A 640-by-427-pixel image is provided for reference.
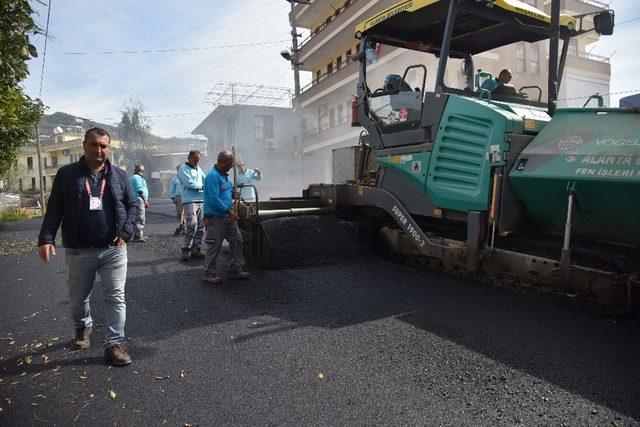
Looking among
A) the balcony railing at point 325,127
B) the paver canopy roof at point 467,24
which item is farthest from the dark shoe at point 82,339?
the balcony railing at point 325,127

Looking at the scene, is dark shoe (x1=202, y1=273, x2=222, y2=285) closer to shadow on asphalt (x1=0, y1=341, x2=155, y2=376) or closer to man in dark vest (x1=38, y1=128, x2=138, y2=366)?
shadow on asphalt (x1=0, y1=341, x2=155, y2=376)

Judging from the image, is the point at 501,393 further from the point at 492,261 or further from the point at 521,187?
the point at 521,187

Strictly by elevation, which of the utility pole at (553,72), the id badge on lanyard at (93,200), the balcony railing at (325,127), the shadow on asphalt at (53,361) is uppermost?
the balcony railing at (325,127)

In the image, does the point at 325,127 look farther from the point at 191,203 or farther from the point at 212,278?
the point at 212,278

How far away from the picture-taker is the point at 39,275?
6.43 meters

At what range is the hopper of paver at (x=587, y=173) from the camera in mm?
3303

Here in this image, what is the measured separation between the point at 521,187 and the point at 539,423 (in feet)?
7.37

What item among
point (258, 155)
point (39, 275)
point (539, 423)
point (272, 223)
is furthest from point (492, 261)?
point (258, 155)

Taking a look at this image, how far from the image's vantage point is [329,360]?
3.24 metres

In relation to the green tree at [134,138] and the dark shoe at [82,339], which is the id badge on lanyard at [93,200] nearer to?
the dark shoe at [82,339]

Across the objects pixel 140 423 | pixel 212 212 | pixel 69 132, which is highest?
pixel 69 132

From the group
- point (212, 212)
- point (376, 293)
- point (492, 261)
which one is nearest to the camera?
point (492, 261)

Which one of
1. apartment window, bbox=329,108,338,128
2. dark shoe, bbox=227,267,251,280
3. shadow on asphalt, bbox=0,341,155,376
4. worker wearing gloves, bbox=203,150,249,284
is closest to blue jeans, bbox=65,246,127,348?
shadow on asphalt, bbox=0,341,155,376

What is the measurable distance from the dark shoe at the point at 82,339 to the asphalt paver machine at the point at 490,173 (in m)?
2.83
